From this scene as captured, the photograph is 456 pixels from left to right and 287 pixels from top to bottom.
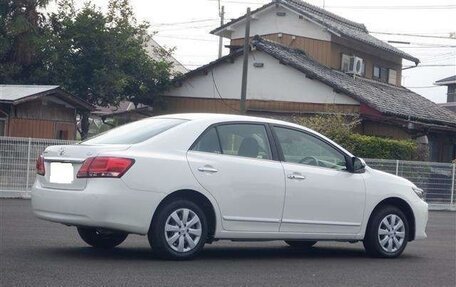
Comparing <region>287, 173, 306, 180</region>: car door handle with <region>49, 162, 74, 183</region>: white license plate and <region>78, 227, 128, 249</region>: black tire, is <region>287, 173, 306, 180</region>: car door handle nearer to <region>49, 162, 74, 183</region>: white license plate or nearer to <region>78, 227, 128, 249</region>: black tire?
<region>78, 227, 128, 249</region>: black tire

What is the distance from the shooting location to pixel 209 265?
8547 mm

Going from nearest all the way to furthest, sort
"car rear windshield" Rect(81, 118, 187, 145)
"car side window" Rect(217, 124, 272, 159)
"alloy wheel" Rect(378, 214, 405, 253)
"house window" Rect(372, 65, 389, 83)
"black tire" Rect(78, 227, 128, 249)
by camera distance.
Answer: "car rear windshield" Rect(81, 118, 187, 145) → "car side window" Rect(217, 124, 272, 159) → "black tire" Rect(78, 227, 128, 249) → "alloy wheel" Rect(378, 214, 405, 253) → "house window" Rect(372, 65, 389, 83)

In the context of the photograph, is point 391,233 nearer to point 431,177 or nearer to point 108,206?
point 108,206

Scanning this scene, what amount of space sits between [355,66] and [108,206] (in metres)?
27.6

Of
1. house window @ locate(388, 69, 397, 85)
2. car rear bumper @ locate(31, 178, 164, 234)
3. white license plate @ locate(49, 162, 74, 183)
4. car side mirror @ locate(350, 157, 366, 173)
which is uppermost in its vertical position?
house window @ locate(388, 69, 397, 85)

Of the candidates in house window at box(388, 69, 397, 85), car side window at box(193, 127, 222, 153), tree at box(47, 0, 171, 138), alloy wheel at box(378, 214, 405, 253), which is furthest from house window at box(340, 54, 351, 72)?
car side window at box(193, 127, 222, 153)

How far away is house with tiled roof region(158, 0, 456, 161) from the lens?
31.3 m

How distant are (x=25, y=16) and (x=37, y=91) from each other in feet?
22.5

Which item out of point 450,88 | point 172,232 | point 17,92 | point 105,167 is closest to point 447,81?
point 450,88

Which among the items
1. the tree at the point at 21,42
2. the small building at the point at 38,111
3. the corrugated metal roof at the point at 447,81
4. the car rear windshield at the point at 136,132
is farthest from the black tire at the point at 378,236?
the corrugated metal roof at the point at 447,81

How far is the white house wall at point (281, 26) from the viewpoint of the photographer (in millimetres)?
35281

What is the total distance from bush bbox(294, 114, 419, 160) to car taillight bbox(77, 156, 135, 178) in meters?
16.9

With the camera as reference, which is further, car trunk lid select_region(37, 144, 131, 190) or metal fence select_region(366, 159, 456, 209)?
metal fence select_region(366, 159, 456, 209)

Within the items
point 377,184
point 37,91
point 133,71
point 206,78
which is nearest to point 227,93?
point 206,78
